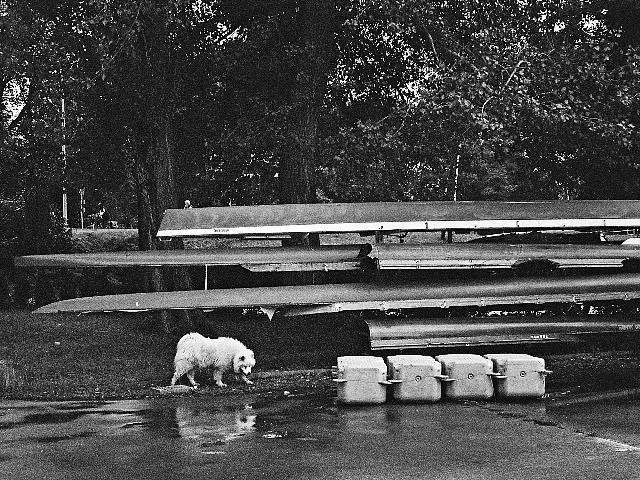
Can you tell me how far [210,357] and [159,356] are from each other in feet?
11.6

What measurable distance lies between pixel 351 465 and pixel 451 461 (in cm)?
101

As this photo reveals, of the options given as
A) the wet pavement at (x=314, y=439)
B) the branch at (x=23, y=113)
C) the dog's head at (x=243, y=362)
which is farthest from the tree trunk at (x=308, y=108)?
the wet pavement at (x=314, y=439)

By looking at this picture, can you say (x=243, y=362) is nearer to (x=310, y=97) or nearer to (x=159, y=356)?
(x=159, y=356)

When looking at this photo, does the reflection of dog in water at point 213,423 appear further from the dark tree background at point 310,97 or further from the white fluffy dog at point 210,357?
the dark tree background at point 310,97

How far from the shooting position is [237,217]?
17.1 m

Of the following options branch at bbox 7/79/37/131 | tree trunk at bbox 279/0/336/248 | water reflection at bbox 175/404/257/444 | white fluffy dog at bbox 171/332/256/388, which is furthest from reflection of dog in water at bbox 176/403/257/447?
branch at bbox 7/79/37/131

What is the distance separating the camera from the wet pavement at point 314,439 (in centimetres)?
930

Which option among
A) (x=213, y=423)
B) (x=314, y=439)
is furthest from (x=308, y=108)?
(x=314, y=439)

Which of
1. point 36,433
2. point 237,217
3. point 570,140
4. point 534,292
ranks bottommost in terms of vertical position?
point 36,433

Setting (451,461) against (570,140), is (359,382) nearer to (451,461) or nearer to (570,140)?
(451,461)

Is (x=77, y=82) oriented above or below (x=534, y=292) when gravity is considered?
above

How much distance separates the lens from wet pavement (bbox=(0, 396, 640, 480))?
30.5ft

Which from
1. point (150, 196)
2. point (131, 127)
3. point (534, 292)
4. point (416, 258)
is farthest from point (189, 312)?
point (534, 292)

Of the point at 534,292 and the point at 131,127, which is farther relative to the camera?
the point at 131,127
